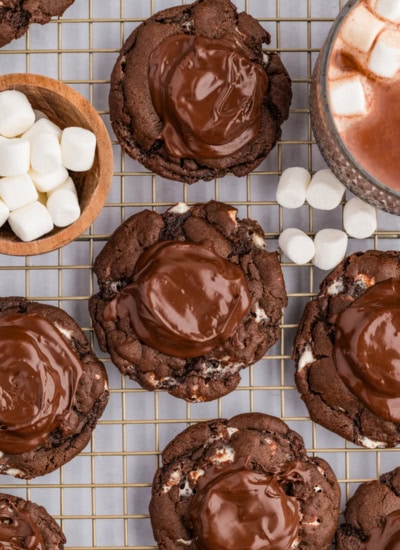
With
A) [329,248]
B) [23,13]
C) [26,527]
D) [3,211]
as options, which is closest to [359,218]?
Result: [329,248]

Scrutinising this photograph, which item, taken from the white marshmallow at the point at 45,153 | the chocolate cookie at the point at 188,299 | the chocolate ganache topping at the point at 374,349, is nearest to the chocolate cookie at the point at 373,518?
the chocolate ganache topping at the point at 374,349

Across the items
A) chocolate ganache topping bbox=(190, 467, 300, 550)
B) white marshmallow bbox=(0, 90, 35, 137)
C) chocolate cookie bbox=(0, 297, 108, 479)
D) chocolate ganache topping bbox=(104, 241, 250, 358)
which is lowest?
chocolate ganache topping bbox=(190, 467, 300, 550)

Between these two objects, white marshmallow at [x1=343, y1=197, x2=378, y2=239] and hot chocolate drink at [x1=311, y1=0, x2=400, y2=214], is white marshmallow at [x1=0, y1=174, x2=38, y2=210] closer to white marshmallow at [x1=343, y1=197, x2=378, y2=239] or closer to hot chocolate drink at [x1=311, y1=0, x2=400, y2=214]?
hot chocolate drink at [x1=311, y1=0, x2=400, y2=214]

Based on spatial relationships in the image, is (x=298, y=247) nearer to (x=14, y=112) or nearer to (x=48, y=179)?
(x=48, y=179)

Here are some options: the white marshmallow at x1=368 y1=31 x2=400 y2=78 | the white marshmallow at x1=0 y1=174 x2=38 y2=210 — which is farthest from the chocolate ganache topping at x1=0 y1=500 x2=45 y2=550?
the white marshmallow at x1=368 y1=31 x2=400 y2=78

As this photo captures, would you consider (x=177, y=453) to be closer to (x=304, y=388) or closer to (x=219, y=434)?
(x=219, y=434)

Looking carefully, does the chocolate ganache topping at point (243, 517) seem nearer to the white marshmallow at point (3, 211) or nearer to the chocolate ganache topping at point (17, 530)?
the chocolate ganache topping at point (17, 530)
